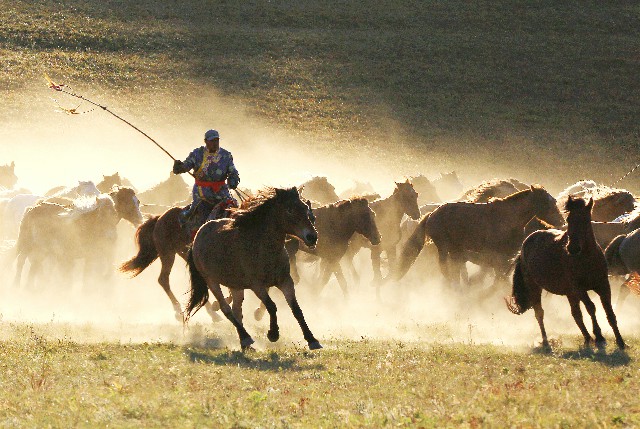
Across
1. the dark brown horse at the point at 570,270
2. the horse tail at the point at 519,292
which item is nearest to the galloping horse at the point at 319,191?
the horse tail at the point at 519,292

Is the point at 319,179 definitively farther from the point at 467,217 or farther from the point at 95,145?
the point at 95,145

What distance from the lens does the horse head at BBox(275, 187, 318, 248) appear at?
15.5m

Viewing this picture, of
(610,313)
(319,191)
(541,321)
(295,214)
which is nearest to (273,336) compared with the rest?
(295,214)

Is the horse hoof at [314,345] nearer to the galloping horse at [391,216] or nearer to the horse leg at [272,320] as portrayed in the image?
the horse leg at [272,320]

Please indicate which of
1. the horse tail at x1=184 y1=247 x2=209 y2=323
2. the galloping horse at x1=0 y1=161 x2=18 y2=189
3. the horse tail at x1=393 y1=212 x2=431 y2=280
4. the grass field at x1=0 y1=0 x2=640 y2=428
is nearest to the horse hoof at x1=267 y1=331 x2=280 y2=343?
the grass field at x1=0 y1=0 x2=640 y2=428

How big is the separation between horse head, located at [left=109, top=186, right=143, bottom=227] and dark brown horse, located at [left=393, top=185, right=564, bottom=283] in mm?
5579

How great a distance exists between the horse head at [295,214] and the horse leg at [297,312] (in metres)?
0.67

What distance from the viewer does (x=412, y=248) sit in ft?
81.0

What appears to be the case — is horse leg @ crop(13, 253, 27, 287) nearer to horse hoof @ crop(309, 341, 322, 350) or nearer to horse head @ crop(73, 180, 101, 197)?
horse head @ crop(73, 180, 101, 197)

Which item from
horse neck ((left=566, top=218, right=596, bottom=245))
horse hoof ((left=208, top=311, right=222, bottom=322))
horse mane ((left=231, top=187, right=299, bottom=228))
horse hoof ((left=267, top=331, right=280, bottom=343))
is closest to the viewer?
horse neck ((left=566, top=218, right=596, bottom=245))

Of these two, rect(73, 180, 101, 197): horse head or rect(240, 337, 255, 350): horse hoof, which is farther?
rect(73, 180, 101, 197): horse head

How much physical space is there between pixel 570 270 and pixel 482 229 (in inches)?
276

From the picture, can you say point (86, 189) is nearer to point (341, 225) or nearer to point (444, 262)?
point (341, 225)

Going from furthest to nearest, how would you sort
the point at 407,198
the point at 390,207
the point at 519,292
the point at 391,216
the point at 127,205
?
the point at 391,216, the point at 390,207, the point at 407,198, the point at 127,205, the point at 519,292
